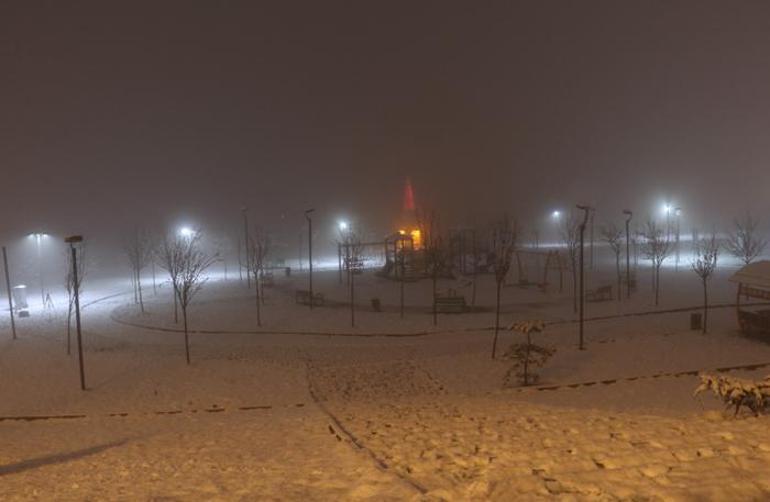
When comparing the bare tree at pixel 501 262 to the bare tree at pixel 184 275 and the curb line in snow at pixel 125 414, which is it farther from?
the bare tree at pixel 184 275

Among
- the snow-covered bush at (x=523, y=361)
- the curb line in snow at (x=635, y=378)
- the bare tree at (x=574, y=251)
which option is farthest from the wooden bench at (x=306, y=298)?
the curb line in snow at (x=635, y=378)

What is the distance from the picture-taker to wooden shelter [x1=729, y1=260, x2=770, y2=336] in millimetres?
20141

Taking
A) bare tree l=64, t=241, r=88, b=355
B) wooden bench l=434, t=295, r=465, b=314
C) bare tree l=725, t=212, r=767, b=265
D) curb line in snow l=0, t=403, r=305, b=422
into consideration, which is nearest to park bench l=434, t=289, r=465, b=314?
wooden bench l=434, t=295, r=465, b=314

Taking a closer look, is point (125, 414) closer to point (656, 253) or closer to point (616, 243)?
point (656, 253)

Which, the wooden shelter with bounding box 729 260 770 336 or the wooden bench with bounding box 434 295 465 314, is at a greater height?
the wooden shelter with bounding box 729 260 770 336

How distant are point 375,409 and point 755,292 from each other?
18603 millimetres

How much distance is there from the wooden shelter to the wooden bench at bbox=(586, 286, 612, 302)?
26.4ft

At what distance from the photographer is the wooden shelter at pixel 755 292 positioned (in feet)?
66.1

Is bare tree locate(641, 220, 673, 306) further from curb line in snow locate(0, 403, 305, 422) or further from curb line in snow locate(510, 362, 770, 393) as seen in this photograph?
curb line in snow locate(0, 403, 305, 422)

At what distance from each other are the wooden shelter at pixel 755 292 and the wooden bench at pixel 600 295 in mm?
8050

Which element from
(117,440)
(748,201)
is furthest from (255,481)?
(748,201)

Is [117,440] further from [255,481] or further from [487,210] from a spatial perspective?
[487,210]

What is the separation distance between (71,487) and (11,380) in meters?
13.3

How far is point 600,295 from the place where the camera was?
1244 inches
